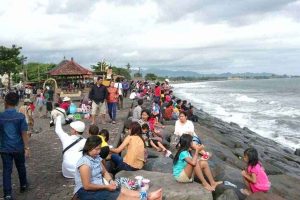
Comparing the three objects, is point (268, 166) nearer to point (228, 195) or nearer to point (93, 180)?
→ point (228, 195)

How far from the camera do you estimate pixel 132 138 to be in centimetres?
780

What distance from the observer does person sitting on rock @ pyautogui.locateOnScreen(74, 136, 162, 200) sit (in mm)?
5289

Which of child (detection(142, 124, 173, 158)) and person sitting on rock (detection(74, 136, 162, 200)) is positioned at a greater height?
person sitting on rock (detection(74, 136, 162, 200))

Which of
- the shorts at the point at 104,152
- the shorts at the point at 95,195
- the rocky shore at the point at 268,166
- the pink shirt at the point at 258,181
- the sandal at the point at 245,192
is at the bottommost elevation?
the rocky shore at the point at 268,166

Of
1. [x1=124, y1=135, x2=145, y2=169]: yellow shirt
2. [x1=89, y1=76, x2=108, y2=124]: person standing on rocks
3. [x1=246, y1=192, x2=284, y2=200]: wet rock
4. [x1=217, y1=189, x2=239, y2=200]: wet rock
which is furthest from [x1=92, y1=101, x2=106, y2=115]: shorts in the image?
[x1=246, y1=192, x2=284, y2=200]: wet rock

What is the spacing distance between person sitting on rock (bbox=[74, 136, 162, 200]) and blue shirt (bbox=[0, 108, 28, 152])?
4.90 feet

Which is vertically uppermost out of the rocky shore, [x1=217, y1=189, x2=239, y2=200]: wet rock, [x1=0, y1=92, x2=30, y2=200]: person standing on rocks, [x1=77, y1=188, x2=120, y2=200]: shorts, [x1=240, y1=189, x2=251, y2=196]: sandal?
[x1=0, y1=92, x2=30, y2=200]: person standing on rocks

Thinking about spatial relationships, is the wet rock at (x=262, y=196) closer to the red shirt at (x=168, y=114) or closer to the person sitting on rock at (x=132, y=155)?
the person sitting on rock at (x=132, y=155)

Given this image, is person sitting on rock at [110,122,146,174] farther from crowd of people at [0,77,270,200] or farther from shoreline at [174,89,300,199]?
shoreline at [174,89,300,199]

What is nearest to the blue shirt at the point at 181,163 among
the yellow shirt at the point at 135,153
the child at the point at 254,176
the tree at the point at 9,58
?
the yellow shirt at the point at 135,153

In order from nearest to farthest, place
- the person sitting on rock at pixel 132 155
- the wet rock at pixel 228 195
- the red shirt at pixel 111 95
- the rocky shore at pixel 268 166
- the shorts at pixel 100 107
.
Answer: the wet rock at pixel 228 195
the person sitting on rock at pixel 132 155
the rocky shore at pixel 268 166
the shorts at pixel 100 107
the red shirt at pixel 111 95

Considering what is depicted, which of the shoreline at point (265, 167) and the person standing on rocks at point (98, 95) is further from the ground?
the person standing on rocks at point (98, 95)

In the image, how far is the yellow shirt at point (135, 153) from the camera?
7684 millimetres

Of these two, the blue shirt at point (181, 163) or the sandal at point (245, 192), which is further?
the sandal at point (245, 192)
